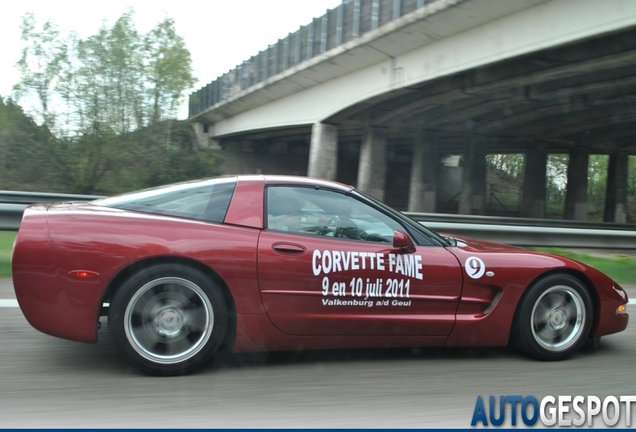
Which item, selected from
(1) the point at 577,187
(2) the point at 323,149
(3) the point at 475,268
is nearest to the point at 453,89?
(2) the point at 323,149

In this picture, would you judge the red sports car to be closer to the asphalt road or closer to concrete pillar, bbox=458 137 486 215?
the asphalt road

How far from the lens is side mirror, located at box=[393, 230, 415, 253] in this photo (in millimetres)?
4215

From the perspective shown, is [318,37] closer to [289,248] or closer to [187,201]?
[187,201]

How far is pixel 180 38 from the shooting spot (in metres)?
26.2

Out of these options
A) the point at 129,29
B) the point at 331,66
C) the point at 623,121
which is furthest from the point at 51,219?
the point at 623,121

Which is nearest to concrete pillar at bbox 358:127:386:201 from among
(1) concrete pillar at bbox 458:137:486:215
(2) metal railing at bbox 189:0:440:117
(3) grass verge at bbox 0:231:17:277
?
(2) metal railing at bbox 189:0:440:117

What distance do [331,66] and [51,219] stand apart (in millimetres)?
20978

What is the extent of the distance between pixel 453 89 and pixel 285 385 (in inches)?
730

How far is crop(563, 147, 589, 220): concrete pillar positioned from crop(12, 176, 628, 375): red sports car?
33.4 metres

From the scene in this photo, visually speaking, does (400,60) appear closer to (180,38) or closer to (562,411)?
(180,38)

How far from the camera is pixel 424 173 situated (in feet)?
103

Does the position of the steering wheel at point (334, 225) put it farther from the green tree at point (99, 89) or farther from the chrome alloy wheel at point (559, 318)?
the green tree at point (99, 89)

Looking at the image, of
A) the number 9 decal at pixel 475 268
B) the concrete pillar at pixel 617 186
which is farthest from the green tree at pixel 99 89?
the concrete pillar at pixel 617 186

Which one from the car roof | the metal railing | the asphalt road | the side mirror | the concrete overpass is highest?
the metal railing
